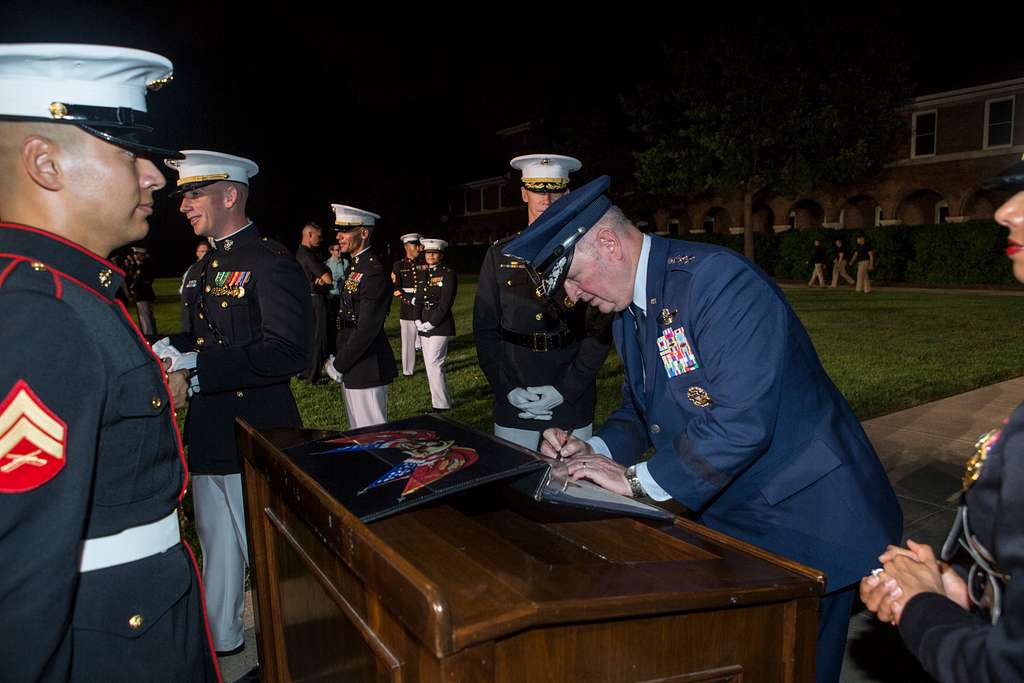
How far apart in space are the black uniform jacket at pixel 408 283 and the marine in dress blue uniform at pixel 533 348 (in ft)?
19.1

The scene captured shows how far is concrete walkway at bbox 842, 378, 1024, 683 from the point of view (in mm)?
3055

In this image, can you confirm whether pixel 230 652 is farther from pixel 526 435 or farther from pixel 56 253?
pixel 56 253

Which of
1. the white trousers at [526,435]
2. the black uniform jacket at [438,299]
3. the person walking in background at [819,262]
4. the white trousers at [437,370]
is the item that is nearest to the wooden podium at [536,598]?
the white trousers at [526,435]

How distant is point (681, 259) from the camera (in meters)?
2.07

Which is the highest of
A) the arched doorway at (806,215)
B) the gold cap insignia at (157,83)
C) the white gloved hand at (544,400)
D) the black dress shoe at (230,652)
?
the arched doorway at (806,215)

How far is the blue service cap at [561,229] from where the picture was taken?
2.03 meters

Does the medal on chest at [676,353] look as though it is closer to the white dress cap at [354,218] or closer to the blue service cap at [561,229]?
the blue service cap at [561,229]

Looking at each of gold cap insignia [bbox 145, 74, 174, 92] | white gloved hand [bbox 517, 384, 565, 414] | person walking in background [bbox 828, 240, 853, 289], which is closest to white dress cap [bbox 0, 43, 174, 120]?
gold cap insignia [bbox 145, 74, 174, 92]

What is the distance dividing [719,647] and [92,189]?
5.37ft

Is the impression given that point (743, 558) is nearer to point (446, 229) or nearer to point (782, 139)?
point (782, 139)

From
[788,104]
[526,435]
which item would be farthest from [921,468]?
[788,104]

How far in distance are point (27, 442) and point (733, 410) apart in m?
1.53

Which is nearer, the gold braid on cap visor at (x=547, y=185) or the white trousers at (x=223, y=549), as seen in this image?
the white trousers at (x=223, y=549)

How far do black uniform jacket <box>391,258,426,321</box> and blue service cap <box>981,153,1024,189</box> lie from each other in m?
8.74
